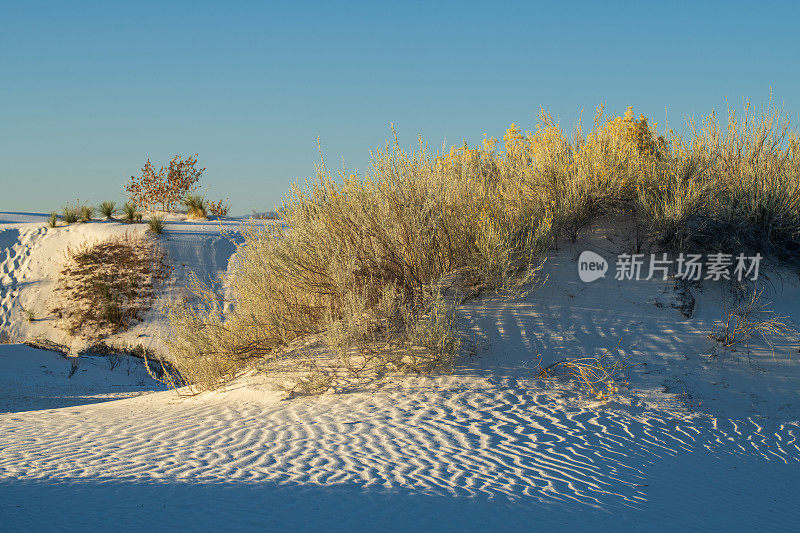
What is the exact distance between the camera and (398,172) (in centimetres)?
809

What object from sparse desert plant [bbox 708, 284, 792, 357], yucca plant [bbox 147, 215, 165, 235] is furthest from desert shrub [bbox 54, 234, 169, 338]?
sparse desert plant [bbox 708, 284, 792, 357]

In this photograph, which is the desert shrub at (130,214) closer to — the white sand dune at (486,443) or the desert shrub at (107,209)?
the desert shrub at (107,209)

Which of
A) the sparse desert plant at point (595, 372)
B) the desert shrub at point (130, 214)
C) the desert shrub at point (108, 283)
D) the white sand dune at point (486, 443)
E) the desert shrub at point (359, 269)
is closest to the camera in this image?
the white sand dune at point (486, 443)

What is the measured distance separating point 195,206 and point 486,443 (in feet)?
63.3

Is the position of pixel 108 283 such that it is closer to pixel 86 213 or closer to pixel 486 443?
pixel 86 213

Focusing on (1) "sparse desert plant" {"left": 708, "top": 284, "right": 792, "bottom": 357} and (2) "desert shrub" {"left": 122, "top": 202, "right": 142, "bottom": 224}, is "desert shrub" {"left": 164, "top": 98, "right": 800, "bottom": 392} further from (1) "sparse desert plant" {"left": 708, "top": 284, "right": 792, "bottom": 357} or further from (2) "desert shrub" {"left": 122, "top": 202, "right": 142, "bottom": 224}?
(2) "desert shrub" {"left": 122, "top": 202, "right": 142, "bottom": 224}

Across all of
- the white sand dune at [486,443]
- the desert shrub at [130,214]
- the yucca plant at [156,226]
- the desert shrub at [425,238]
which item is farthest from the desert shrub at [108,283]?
the desert shrub at [425,238]

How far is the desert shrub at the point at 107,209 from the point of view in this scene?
1992 centimetres

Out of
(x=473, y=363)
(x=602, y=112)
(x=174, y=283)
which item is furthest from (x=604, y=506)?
(x=174, y=283)

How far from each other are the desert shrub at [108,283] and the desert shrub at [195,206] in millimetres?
4154

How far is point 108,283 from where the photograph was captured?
16812 mm

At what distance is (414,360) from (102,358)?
29.3ft

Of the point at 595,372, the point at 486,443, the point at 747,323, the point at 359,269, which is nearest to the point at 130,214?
the point at 359,269

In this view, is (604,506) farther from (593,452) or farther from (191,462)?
(191,462)
